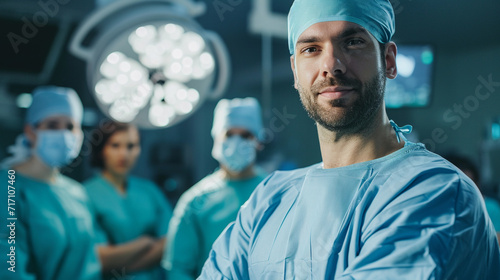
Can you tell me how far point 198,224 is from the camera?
8.07 ft

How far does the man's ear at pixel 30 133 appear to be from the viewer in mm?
2402

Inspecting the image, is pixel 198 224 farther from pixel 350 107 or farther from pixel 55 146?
pixel 350 107

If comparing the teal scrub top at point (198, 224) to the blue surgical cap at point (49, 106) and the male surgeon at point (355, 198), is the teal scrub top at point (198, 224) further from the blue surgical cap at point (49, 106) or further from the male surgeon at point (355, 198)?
the male surgeon at point (355, 198)

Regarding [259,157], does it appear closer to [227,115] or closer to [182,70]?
[227,115]

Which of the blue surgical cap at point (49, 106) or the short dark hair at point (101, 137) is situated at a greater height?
the blue surgical cap at point (49, 106)

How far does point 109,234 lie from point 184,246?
56 cm

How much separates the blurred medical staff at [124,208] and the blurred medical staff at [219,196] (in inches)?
13.1

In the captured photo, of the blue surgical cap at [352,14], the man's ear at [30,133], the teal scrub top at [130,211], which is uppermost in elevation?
the blue surgical cap at [352,14]

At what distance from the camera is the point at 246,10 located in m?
3.33

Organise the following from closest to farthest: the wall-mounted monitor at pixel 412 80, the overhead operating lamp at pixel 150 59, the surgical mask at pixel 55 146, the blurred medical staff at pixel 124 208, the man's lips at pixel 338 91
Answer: the man's lips at pixel 338 91
the overhead operating lamp at pixel 150 59
the surgical mask at pixel 55 146
the blurred medical staff at pixel 124 208
the wall-mounted monitor at pixel 412 80

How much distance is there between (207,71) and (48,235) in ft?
3.48

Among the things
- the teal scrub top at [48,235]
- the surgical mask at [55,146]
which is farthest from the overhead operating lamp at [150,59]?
the teal scrub top at [48,235]

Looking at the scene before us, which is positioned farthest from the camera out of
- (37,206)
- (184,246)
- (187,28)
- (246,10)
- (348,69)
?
(246,10)

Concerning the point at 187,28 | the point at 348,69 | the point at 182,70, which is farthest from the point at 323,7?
the point at 182,70
